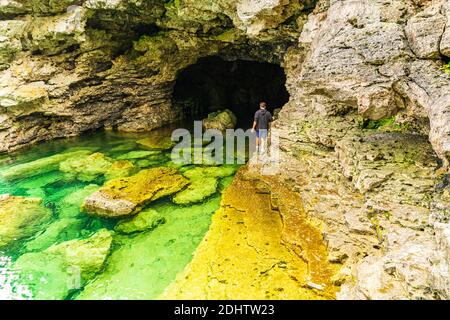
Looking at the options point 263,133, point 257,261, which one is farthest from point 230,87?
→ point 257,261

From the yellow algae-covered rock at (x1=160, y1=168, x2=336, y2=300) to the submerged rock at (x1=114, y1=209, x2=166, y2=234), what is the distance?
1693mm

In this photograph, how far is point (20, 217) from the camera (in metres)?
9.34

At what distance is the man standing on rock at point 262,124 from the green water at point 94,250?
6.43ft

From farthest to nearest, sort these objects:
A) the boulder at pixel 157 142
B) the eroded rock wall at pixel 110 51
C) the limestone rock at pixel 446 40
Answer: the boulder at pixel 157 142, the eroded rock wall at pixel 110 51, the limestone rock at pixel 446 40

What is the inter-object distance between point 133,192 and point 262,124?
512 cm

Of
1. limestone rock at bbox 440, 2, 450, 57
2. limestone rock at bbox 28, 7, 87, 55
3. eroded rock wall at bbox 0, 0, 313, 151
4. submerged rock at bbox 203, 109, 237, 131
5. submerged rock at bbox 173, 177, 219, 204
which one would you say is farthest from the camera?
submerged rock at bbox 203, 109, 237, 131

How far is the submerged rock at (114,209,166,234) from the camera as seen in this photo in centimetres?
842

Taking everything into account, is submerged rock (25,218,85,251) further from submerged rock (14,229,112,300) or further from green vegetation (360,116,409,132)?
green vegetation (360,116,409,132)

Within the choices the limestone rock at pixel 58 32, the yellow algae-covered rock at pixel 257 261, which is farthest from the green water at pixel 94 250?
the limestone rock at pixel 58 32

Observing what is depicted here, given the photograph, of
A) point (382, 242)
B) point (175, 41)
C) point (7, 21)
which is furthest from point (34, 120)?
point (382, 242)

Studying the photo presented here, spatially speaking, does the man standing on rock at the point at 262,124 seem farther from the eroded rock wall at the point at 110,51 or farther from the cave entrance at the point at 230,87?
the cave entrance at the point at 230,87

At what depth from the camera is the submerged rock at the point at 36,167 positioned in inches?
504

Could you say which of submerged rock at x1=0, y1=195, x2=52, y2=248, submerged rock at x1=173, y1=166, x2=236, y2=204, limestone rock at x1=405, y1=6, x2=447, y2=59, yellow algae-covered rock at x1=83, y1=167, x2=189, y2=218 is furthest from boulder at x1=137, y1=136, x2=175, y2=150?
limestone rock at x1=405, y1=6, x2=447, y2=59

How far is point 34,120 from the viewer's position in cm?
1656
